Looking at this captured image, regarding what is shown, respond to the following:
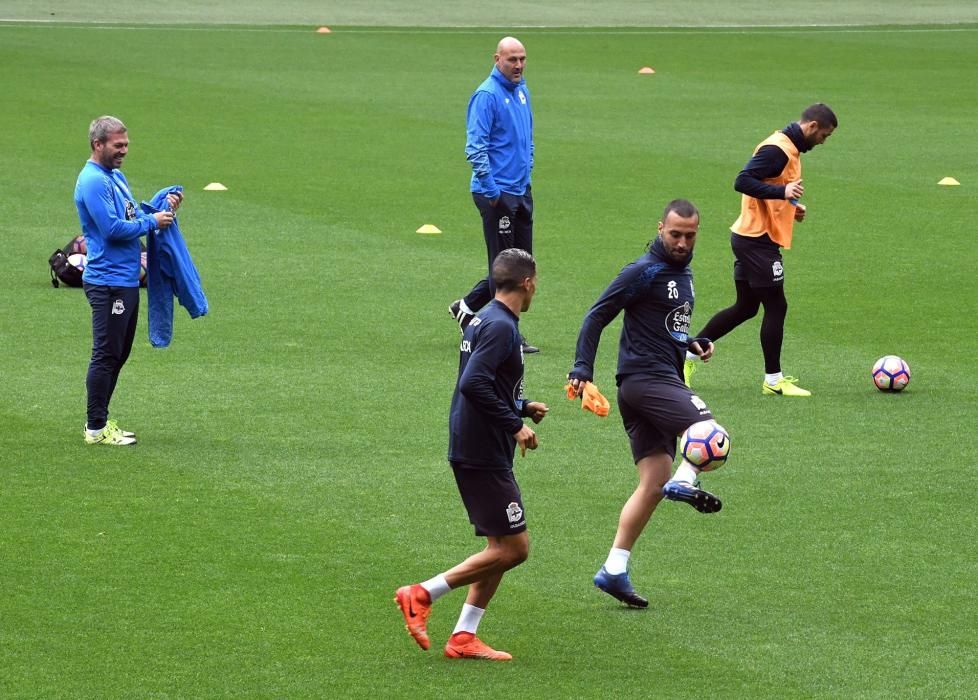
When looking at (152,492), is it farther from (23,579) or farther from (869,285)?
(869,285)

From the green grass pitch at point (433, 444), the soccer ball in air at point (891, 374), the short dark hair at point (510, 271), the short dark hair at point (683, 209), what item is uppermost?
the short dark hair at point (683, 209)

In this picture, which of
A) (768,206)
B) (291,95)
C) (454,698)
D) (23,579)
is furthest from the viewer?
(291,95)

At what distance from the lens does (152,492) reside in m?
10.9

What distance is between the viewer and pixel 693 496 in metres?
8.55

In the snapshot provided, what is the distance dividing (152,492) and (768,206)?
18.2 ft

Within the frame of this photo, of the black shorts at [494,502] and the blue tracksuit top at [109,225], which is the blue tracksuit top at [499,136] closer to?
the blue tracksuit top at [109,225]

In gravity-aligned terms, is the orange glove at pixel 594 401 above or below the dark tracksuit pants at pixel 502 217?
above

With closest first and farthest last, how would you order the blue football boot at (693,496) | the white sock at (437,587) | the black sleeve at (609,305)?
1. the white sock at (437,587)
2. the blue football boot at (693,496)
3. the black sleeve at (609,305)

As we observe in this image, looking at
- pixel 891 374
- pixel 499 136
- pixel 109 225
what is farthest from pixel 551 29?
pixel 109 225

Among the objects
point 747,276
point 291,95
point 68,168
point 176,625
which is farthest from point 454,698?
point 291,95

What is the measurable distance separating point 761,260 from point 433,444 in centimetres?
326

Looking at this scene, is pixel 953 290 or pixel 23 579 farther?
pixel 953 290

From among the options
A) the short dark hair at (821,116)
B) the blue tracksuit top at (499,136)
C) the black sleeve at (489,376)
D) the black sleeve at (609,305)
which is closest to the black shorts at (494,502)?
the black sleeve at (489,376)

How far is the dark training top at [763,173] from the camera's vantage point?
1334 centimetres
